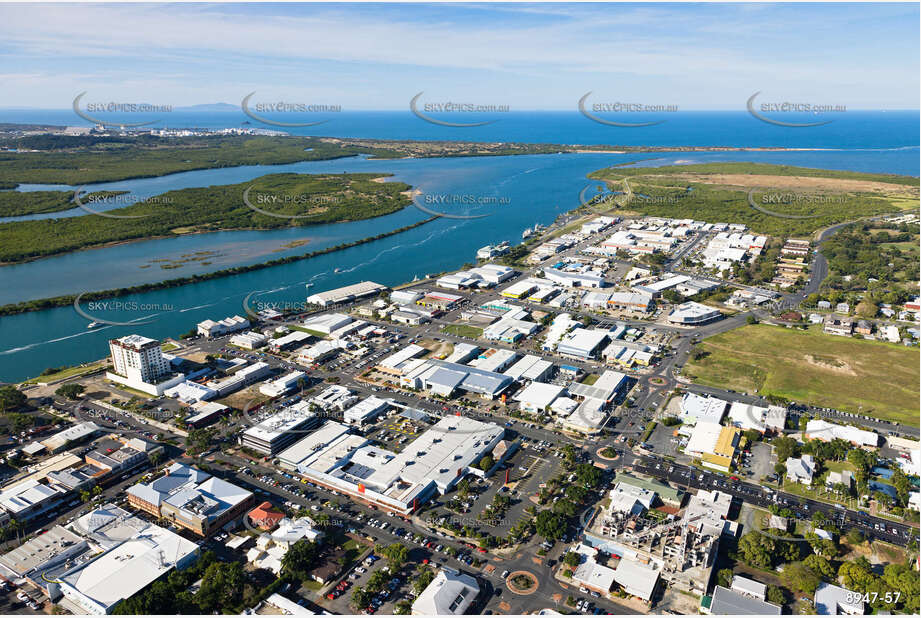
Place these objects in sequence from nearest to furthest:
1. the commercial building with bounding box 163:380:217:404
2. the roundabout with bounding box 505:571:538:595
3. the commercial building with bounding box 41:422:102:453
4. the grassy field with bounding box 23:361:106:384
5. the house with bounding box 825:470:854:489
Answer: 1. the roundabout with bounding box 505:571:538:595
2. the house with bounding box 825:470:854:489
3. the commercial building with bounding box 41:422:102:453
4. the commercial building with bounding box 163:380:217:404
5. the grassy field with bounding box 23:361:106:384

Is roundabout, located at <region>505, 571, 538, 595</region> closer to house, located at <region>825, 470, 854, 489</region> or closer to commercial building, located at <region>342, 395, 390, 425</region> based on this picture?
commercial building, located at <region>342, 395, 390, 425</region>

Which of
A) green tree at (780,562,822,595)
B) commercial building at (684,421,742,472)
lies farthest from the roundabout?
commercial building at (684,421,742,472)

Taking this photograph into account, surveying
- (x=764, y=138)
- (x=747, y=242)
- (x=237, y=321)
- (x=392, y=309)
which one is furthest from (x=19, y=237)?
(x=764, y=138)

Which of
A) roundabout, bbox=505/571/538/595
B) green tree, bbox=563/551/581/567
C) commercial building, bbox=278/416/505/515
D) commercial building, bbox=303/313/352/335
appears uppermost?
commercial building, bbox=303/313/352/335

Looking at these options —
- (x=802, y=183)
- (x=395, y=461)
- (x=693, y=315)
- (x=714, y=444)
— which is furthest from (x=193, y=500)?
(x=802, y=183)

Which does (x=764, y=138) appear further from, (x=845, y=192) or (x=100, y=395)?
(x=100, y=395)

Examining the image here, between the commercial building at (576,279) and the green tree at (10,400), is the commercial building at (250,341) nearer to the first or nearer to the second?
the green tree at (10,400)
